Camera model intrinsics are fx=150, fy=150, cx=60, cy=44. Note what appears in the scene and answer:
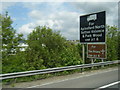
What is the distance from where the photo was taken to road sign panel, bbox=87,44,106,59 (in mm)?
11827

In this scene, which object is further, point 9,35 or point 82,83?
point 9,35

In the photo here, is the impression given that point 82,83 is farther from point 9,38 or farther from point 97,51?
point 9,38

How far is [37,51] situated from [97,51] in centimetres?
481

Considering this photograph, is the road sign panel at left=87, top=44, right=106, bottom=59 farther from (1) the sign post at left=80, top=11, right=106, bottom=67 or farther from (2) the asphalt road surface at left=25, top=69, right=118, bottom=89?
(2) the asphalt road surface at left=25, top=69, right=118, bottom=89

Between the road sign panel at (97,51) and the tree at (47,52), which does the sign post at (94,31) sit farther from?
the tree at (47,52)

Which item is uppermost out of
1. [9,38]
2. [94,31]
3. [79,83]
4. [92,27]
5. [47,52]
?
[92,27]

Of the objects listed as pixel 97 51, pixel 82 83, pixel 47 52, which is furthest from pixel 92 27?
pixel 82 83

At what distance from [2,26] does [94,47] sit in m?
8.06

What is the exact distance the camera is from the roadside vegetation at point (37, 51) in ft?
35.8

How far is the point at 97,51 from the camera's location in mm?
12156

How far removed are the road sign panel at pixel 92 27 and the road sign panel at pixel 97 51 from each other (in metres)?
0.58

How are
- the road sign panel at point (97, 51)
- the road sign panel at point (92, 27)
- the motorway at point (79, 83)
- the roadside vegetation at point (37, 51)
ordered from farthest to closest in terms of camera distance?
1. the road sign panel at point (97, 51)
2. the road sign panel at point (92, 27)
3. the roadside vegetation at point (37, 51)
4. the motorway at point (79, 83)

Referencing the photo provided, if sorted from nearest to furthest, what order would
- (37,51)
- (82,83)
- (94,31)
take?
(82,83)
(37,51)
(94,31)

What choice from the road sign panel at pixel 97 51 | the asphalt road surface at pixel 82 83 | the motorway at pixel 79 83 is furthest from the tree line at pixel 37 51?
the asphalt road surface at pixel 82 83
